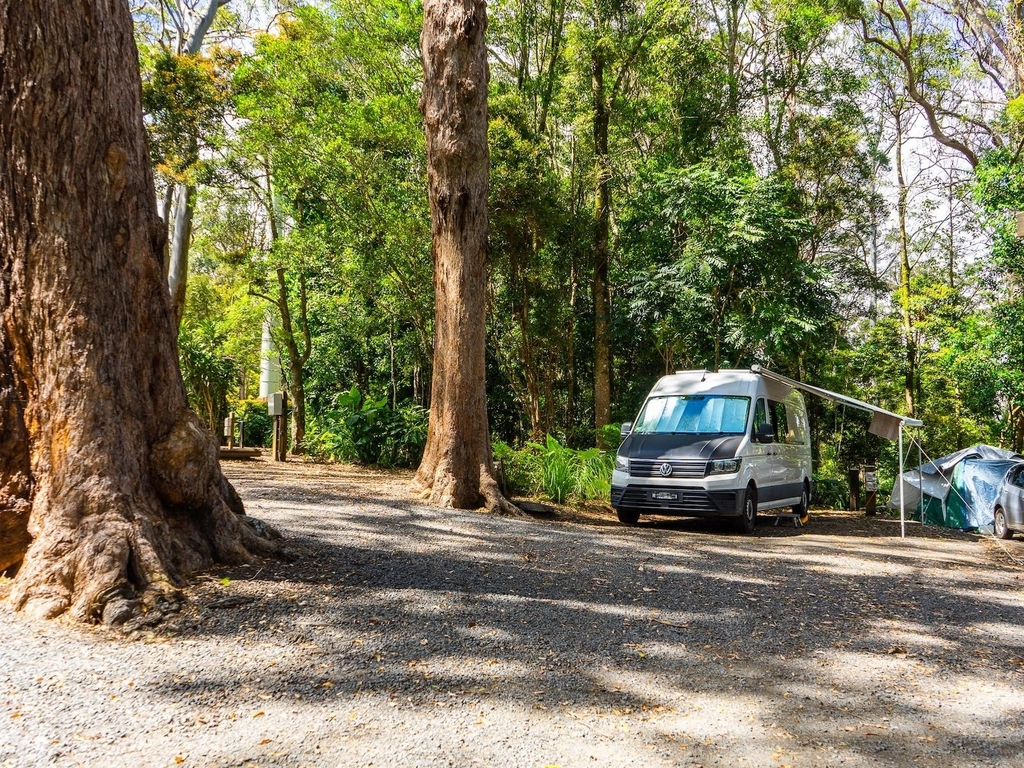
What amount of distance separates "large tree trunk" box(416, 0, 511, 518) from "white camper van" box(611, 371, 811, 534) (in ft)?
6.76

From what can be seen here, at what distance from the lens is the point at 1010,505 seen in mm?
13086

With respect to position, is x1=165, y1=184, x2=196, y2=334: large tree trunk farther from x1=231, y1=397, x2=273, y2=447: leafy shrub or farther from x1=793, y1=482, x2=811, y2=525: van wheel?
x1=793, y1=482, x2=811, y2=525: van wheel

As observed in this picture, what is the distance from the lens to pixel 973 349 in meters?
18.1

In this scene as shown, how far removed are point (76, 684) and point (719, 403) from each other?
985 cm

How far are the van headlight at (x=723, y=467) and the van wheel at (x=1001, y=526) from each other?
19.2 ft

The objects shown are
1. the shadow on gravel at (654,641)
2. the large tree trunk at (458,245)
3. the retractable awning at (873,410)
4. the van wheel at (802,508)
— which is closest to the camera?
the shadow on gravel at (654,641)

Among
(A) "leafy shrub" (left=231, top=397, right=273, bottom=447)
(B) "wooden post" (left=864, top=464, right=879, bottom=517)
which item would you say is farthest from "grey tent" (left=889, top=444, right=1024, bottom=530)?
(A) "leafy shrub" (left=231, top=397, right=273, bottom=447)

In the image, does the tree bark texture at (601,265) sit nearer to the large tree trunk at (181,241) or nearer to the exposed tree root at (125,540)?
the large tree trunk at (181,241)

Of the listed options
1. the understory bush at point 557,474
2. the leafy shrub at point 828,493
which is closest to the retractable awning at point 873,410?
the understory bush at point 557,474

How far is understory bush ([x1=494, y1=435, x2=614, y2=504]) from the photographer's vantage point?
540 inches

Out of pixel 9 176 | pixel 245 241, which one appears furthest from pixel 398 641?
pixel 245 241

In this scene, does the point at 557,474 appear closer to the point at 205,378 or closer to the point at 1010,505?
the point at 1010,505

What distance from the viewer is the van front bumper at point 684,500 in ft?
35.3

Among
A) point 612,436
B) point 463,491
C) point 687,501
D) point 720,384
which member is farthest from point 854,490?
point 463,491
